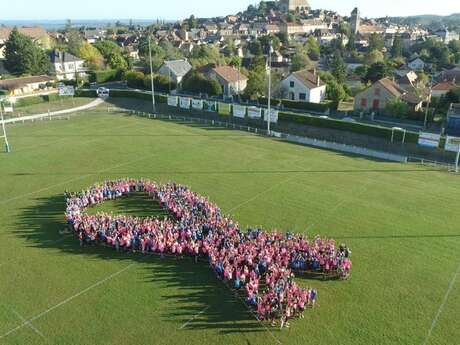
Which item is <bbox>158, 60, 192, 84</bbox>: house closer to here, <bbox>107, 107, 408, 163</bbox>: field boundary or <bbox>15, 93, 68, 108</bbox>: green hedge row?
<bbox>15, 93, 68, 108</bbox>: green hedge row

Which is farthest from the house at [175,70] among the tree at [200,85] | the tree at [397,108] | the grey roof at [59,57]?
the tree at [397,108]

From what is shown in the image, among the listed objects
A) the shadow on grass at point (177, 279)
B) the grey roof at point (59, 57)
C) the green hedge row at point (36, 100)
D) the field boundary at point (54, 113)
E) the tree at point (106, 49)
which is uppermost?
the tree at point (106, 49)

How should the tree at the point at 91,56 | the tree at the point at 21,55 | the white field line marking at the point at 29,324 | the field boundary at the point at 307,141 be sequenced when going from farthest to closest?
the tree at the point at 91,56 < the tree at the point at 21,55 < the field boundary at the point at 307,141 < the white field line marking at the point at 29,324

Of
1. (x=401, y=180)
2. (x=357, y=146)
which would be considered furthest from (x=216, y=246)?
(x=357, y=146)

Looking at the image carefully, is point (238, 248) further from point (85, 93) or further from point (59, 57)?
point (59, 57)

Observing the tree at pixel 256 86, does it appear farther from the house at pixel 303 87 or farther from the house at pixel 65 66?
the house at pixel 65 66
